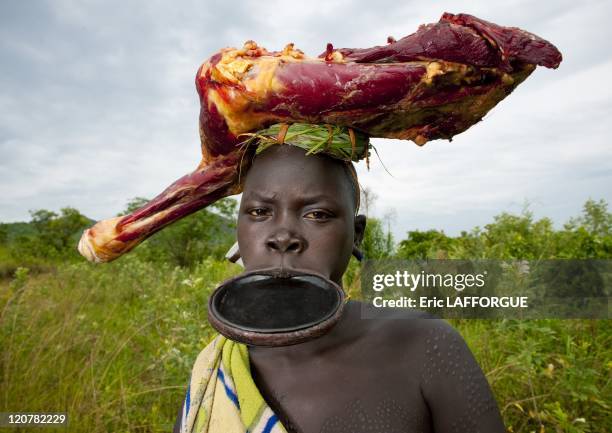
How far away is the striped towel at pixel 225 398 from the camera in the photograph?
4.41 ft

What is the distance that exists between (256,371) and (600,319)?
11.2 feet

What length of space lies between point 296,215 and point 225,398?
650mm

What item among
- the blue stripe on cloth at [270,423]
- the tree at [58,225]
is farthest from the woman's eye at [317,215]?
the tree at [58,225]

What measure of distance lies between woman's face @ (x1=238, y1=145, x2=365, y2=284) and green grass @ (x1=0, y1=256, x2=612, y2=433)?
1.69 m

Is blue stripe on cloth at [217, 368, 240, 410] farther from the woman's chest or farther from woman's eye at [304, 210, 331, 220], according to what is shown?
woman's eye at [304, 210, 331, 220]

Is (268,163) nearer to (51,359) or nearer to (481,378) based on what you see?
(481,378)

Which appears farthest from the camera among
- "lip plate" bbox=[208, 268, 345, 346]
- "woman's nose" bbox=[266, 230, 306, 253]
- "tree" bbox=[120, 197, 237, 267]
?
"tree" bbox=[120, 197, 237, 267]

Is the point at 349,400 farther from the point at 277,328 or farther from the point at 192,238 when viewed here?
the point at 192,238

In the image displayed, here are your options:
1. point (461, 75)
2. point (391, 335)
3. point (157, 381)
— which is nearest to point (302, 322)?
point (391, 335)

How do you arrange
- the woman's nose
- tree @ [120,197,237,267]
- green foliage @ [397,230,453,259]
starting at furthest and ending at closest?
tree @ [120,197,237,267]
green foliage @ [397,230,453,259]
the woman's nose

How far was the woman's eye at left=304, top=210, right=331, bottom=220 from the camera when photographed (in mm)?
1303

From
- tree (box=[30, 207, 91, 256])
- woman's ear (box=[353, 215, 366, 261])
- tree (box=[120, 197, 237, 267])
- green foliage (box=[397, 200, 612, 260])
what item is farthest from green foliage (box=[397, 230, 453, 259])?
tree (box=[30, 207, 91, 256])

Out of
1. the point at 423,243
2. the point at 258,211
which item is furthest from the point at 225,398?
the point at 423,243

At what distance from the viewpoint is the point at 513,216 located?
18.3ft
